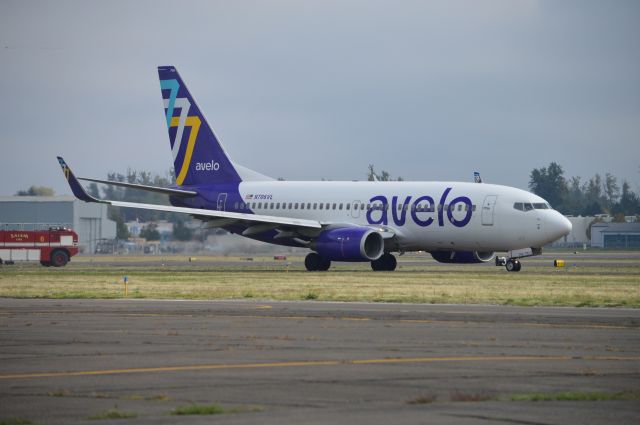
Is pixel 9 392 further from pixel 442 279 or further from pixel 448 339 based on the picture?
pixel 442 279

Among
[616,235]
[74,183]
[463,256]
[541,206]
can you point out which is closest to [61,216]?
[616,235]

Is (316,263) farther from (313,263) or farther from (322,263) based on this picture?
(322,263)

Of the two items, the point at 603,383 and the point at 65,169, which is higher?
the point at 65,169

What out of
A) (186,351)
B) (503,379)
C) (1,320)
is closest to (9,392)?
(186,351)

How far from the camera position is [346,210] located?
58188mm

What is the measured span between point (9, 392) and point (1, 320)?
12069mm

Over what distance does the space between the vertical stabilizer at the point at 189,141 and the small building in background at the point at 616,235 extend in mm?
77246

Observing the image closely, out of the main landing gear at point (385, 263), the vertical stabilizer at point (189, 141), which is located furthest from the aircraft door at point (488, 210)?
the vertical stabilizer at point (189, 141)

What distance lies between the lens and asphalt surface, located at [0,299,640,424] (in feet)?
45.0

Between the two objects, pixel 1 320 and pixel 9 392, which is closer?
pixel 9 392

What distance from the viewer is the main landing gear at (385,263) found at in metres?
57.2

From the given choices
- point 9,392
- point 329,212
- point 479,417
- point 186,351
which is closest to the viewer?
point 479,417

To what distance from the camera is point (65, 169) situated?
56.2 metres

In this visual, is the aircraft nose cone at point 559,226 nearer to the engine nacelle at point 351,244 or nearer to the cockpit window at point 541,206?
the cockpit window at point 541,206
